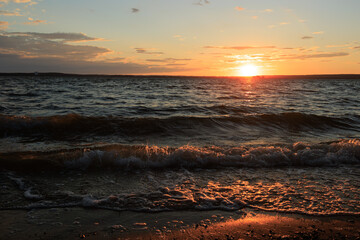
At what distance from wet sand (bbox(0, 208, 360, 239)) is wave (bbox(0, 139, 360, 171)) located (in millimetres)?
2293

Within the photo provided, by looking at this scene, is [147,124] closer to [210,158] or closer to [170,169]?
[210,158]

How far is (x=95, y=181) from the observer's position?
210 inches

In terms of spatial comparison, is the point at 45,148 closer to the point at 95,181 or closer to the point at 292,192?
the point at 95,181

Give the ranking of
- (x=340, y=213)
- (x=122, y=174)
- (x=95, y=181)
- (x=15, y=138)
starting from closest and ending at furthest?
1. (x=340, y=213)
2. (x=95, y=181)
3. (x=122, y=174)
4. (x=15, y=138)

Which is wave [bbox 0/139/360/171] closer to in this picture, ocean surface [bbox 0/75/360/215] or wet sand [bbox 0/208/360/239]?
ocean surface [bbox 0/75/360/215]

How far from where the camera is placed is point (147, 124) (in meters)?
11.5

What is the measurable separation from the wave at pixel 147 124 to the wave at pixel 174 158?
3.35m

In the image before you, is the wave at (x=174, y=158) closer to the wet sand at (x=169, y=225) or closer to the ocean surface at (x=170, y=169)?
the ocean surface at (x=170, y=169)

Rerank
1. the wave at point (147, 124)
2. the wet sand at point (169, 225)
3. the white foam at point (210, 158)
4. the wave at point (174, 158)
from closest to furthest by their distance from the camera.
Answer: the wet sand at point (169, 225), the wave at point (174, 158), the white foam at point (210, 158), the wave at point (147, 124)

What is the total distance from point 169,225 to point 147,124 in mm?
7995

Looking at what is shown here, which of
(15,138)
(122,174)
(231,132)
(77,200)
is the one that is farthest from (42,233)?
(231,132)

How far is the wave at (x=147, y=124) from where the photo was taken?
10.2 m

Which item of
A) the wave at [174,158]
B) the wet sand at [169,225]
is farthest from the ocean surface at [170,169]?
the wet sand at [169,225]

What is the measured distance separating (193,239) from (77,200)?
2.12m
